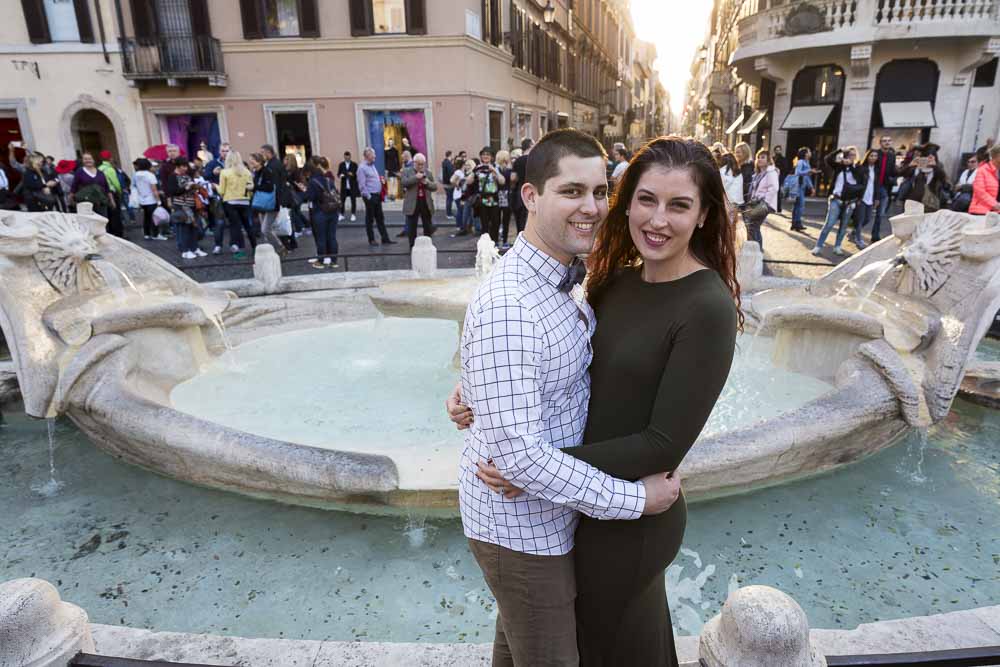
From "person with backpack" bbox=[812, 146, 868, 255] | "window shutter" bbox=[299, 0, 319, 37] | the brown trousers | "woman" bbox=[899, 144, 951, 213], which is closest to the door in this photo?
"window shutter" bbox=[299, 0, 319, 37]

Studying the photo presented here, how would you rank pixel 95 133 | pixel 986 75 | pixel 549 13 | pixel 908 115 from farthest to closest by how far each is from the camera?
pixel 549 13 < pixel 95 133 < pixel 986 75 < pixel 908 115

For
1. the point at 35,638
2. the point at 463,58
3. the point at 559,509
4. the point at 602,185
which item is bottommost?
the point at 35,638

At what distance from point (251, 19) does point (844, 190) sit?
15.8m

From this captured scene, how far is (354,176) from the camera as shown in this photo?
1460 cm

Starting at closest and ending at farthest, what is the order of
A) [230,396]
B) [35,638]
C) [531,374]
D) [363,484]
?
1. [531,374]
2. [35,638]
3. [363,484]
4. [230,396]

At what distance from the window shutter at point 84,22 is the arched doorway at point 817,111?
69.2ft

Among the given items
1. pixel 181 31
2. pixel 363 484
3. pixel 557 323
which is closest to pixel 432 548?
pixel 363 484

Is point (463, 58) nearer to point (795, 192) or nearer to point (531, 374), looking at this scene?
point (795, 192)

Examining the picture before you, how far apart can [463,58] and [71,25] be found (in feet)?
36.2

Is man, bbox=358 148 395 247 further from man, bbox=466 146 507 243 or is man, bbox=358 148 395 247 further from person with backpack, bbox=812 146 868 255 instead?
person with backpack, bbox=812 146 868 255

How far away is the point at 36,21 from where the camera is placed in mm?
17719

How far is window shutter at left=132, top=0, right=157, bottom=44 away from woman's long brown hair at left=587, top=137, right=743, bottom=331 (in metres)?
20.5

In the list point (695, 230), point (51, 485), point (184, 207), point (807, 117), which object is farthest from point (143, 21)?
point (695, 230)

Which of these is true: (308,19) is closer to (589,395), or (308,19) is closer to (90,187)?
(90,187)
